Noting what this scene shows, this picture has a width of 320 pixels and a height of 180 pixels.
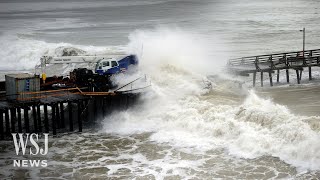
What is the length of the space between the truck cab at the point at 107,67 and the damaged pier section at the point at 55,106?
10.1ft

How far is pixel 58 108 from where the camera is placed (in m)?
33.8

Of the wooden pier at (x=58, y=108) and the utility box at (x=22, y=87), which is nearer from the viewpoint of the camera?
the wooden pier at (x=58, y=108)

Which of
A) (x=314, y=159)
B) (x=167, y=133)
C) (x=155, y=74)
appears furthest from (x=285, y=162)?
(x=155, y=74)

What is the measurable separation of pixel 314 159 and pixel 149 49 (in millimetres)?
26172

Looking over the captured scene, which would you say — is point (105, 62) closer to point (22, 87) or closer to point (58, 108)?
point (58, 108)

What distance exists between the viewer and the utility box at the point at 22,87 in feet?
110

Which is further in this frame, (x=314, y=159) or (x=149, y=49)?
(x=149, y=49)

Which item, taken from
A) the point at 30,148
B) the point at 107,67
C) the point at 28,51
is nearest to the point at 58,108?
the point at 30,148

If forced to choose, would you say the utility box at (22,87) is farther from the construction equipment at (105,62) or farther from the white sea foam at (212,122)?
the white sea foam at (212,122)

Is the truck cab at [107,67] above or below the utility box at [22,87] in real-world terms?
above

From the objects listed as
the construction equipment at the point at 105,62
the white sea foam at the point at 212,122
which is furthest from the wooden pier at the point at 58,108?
the construction equipment at the point at 105,62

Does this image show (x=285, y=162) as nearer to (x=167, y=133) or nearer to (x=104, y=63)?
(x=167, y=133)

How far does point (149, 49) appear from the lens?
157 feet

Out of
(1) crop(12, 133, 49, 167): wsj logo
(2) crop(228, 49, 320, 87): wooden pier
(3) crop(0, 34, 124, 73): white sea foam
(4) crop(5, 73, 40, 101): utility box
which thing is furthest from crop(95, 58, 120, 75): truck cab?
(3) crop(0, 34, 124, 73): white sea foam
